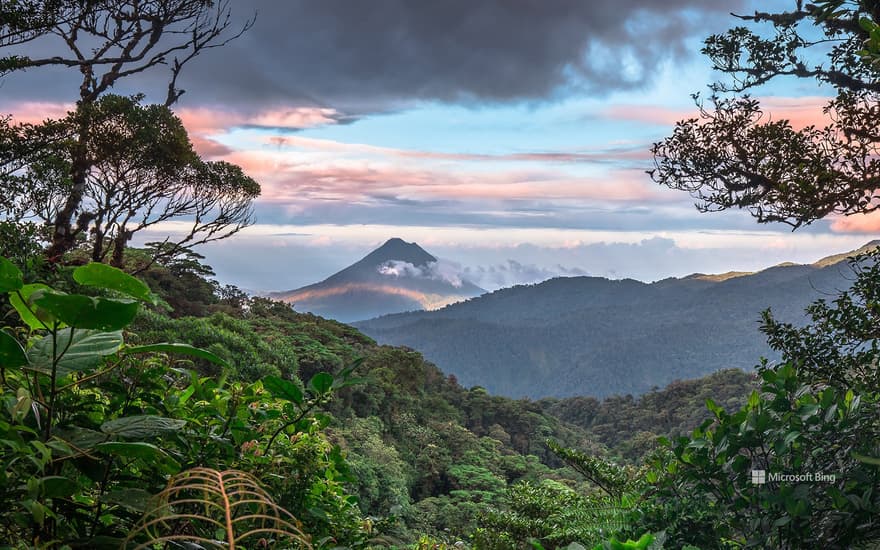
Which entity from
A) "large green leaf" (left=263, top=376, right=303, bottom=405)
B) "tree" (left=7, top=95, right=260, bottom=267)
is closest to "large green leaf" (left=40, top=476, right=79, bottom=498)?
"large green leaf" (left=263, top=376, right=303, bottom=405)

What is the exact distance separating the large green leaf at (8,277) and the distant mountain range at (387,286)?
10893 centimetres

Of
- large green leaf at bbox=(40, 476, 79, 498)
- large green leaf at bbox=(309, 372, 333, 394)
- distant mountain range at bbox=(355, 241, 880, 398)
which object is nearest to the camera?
large green leaf at bbox=(40, 476, 79, 498)

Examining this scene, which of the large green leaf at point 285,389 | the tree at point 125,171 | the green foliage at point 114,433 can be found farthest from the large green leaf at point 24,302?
the tree at point 125,171

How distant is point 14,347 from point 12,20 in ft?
26.1

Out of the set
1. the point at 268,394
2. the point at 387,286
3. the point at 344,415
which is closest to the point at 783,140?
the point at 268,394

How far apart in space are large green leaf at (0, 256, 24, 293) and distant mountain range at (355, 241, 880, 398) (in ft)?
267

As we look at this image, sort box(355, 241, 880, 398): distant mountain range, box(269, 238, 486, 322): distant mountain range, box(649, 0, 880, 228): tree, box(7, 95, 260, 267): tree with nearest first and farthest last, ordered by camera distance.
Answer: box(649, 0, 880, 228): tree
box(7, 95, 260, 267): tree
box(355, 241, 880, 398): distant mountain range
box(269, 238, 486, 322): distant mountain range

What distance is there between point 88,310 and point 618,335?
339 feet

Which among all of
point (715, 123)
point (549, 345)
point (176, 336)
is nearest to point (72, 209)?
point (176, 336)

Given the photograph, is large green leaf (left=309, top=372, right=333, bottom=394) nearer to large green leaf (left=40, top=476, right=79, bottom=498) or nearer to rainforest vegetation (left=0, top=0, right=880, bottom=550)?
rainforest vegetation (left=0, top=0, right=880, bottom=550)

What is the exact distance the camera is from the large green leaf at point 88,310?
0.60 meters

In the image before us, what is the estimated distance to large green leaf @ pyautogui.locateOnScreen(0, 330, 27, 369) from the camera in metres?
0.63

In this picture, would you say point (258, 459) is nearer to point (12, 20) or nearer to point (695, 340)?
point (12, 20)

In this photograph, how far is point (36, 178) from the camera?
22.6 ft
